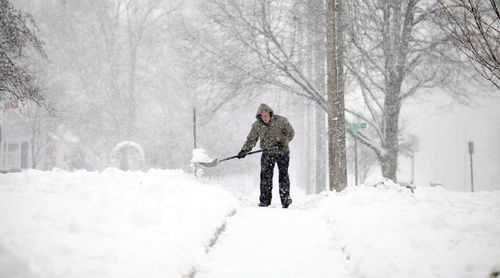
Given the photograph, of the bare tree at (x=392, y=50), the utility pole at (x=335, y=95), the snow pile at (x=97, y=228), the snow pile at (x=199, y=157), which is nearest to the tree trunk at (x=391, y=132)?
the bare tree at (x=392, y=50)

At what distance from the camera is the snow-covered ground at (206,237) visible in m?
3.19

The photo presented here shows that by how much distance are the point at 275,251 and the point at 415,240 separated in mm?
1340

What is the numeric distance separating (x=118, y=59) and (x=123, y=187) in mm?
28362

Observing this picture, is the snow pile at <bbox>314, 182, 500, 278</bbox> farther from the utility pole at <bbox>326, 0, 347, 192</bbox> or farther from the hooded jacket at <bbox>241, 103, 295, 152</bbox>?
the utility pole at <bbox>326, 0, 347, 192</bbox>

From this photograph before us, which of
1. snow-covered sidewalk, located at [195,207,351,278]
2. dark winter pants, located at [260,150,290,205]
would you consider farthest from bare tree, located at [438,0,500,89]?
dark winter pants, located at [260,150,290,205]

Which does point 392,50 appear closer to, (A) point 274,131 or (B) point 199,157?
(A) point 274,131

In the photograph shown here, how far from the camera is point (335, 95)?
36.6 ft

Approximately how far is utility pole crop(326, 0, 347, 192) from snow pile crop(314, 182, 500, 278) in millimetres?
4593

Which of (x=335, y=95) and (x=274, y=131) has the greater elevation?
(x=335, y=95)

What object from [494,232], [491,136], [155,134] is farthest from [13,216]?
[491,136]

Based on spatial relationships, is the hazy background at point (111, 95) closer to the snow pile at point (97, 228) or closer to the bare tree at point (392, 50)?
the bare tree at point (392, 50)

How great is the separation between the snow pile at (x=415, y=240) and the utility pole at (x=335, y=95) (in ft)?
15.1

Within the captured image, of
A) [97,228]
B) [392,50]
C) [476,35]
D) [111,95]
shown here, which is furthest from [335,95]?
[111,95]

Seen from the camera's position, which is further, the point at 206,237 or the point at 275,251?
the point at 206,237
